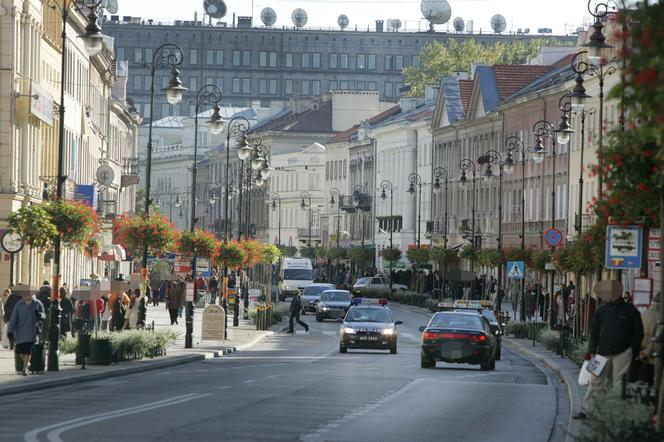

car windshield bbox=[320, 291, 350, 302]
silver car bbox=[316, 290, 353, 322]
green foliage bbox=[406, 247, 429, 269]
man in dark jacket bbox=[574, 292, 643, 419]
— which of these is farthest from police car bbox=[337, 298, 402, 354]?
green foliage bbox=[406, 247, 429, 269]

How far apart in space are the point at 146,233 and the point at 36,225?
13.9m

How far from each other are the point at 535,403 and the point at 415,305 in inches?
2718

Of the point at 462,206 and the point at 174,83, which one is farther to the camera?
the point at 462,206

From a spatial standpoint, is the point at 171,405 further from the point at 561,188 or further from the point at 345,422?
the point at 561,188

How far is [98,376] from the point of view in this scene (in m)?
33.5

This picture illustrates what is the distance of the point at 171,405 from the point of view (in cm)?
2531

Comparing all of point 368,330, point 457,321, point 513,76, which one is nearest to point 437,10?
point 513,76

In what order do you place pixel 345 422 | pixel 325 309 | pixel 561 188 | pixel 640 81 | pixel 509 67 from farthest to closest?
1. pixel 509 67
2. pixel 561 188
3. pixel 325 309
4. pixel 345 422
5. pixel 640 81

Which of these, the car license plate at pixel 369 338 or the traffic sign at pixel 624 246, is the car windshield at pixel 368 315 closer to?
the car license plate at pixel 369 338

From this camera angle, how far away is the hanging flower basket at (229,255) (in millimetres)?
68438

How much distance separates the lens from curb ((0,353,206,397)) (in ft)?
94.5

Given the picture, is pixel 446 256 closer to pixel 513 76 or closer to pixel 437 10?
pixel 513 76

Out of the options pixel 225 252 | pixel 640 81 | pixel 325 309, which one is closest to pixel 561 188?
pixel 325 309

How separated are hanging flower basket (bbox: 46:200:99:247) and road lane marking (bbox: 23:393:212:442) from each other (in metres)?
10.9
